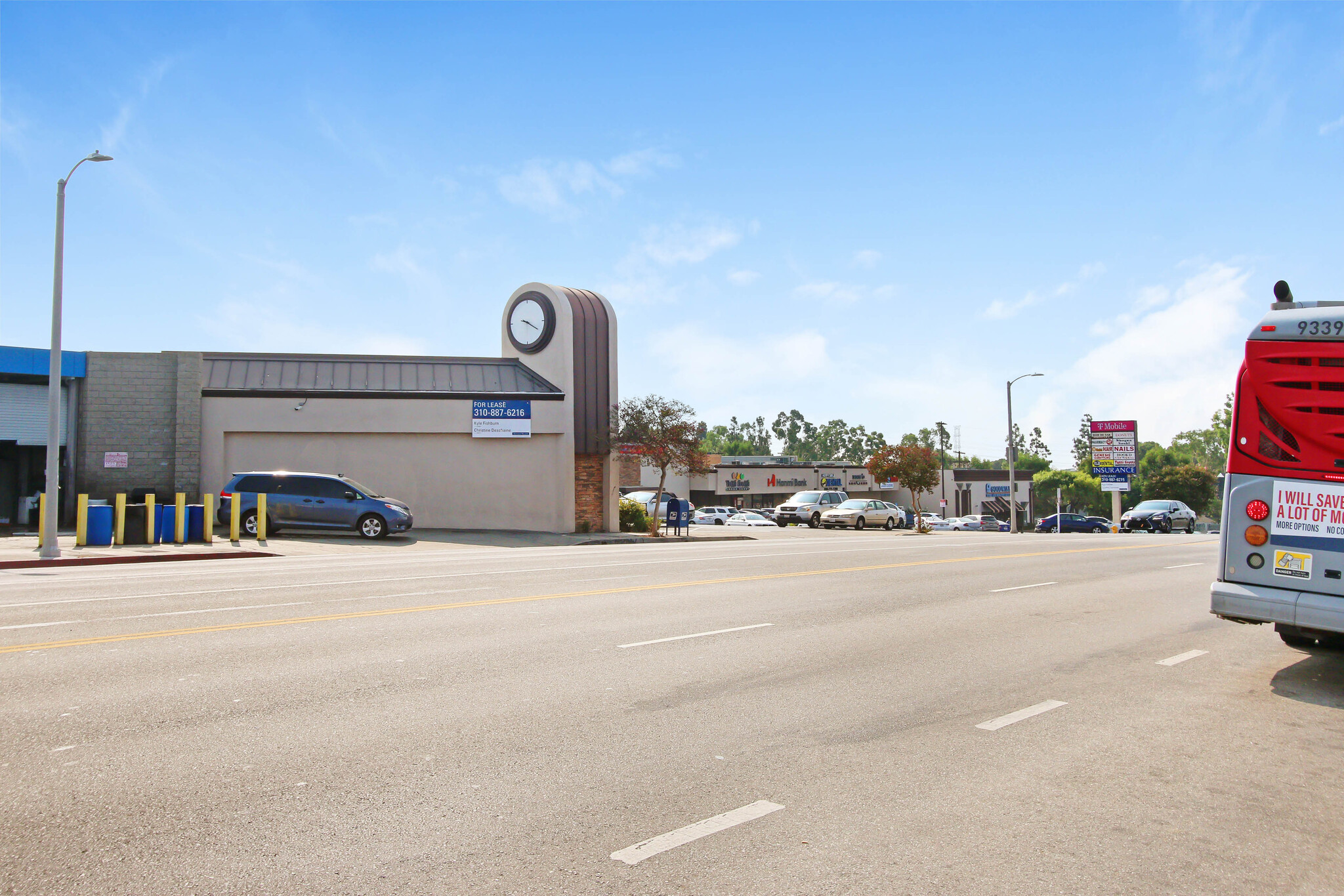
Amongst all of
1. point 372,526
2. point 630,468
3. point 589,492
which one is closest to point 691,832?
point 372,526

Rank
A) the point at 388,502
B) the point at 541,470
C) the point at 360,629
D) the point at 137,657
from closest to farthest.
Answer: the point at 137,657 < the point at 360,629 < the point at 388,502 < the point at 541,470

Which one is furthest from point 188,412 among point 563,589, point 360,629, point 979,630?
point 979,630

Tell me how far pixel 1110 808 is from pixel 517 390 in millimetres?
28006

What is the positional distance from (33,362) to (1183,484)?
3529 inches

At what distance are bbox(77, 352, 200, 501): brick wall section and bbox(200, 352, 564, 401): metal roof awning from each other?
33.3 inches

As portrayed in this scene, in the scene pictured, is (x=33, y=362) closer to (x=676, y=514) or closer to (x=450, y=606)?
(x=676, y=514)

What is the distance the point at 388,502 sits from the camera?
985 inches

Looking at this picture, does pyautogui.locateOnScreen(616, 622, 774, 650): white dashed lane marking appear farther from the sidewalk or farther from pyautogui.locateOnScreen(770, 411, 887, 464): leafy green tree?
pyautogui.locateOnScreen(770, 411, 887, 464): leafy green tree

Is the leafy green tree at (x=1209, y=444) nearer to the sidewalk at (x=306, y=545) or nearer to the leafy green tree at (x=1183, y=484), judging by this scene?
the leafy green tree at (x=1183, y=484)

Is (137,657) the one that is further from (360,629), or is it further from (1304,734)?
(1304,734)

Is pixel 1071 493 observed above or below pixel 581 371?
below

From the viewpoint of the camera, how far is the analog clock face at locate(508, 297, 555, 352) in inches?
1260

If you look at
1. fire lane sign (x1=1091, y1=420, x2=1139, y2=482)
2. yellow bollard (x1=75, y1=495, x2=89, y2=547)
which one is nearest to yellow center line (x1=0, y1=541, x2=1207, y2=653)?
yellow bollard (x1=75, y1=495, x2=89, y2=547)

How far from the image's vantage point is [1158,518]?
46688 mm
